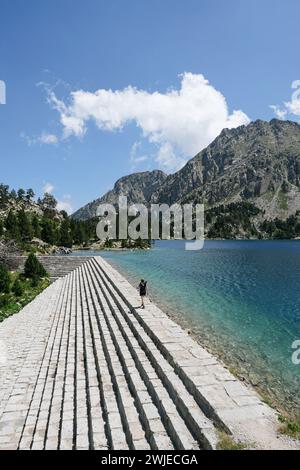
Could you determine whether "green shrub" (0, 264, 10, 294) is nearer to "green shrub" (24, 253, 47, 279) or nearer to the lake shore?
"green shrub" (24, 253, 47, 279)

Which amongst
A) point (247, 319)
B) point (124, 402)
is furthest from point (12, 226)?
point (124, 402)

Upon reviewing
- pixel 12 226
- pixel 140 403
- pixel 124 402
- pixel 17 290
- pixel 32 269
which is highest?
pixel 12 226

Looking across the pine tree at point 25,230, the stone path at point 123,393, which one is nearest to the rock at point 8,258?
the stone path at point 123,393

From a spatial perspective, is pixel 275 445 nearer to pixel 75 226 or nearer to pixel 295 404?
pixel 295 404

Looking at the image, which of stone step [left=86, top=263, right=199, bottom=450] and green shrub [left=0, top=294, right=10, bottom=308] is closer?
stone step [left=86, top=263, right=199, bottom=450]

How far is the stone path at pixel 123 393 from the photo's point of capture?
8788 mm

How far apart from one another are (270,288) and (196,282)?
30.3 ft

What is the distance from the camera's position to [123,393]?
11.5m

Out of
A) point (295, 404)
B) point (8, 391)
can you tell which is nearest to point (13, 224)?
point (8, 391)

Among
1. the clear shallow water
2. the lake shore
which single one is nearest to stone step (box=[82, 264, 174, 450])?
the lake shore

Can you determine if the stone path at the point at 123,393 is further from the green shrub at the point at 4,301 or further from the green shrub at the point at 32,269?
the green shrub at the point at 32,269

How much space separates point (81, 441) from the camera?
9.72 m

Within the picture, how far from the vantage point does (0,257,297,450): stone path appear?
28.8 feet

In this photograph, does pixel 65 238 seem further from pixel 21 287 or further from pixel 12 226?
pixel 21 287
